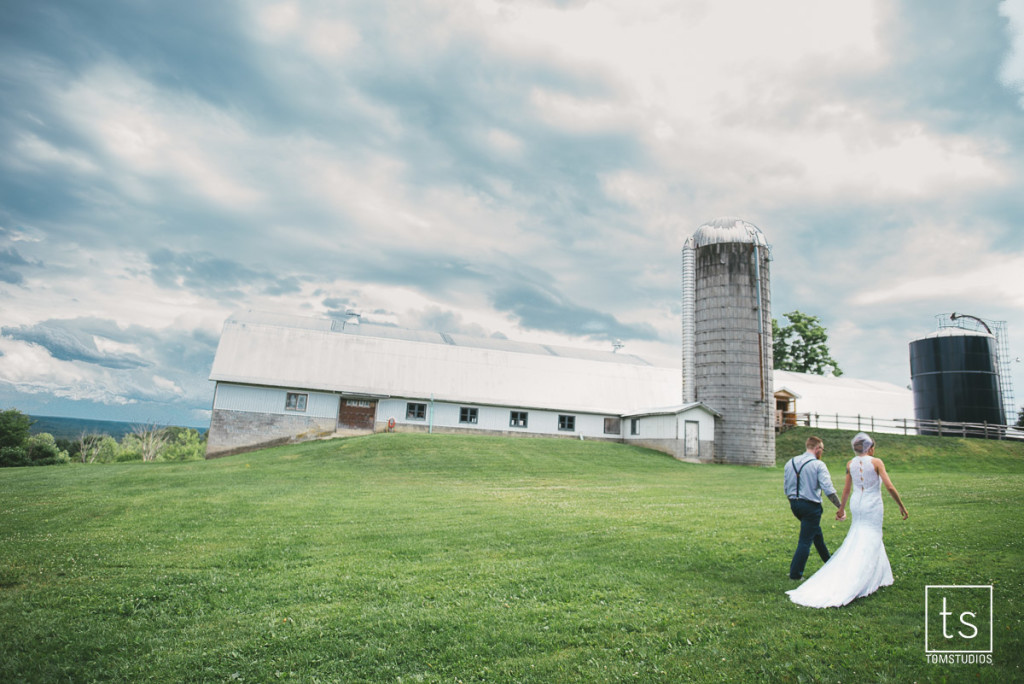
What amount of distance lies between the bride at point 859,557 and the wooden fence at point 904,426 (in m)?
40.4

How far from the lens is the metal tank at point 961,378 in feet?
145

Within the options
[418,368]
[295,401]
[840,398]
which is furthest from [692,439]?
[295,401]

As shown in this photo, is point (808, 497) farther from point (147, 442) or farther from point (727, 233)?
point (147, 442)

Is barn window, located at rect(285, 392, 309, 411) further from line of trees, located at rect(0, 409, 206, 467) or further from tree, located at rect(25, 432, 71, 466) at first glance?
tree, located at rect(25, 432, 71, 466)

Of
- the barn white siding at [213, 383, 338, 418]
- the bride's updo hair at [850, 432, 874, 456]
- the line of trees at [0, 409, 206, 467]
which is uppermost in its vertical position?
the barn white siding at [213, 383, 338, 418]

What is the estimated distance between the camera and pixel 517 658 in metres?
6.64

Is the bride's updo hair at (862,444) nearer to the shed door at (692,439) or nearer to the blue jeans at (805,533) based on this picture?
the blue jeans at (805,533)

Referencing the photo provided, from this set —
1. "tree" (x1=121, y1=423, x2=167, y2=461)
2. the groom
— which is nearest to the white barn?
"tree" (x1=121, y1=423, x2=167, y2=461)

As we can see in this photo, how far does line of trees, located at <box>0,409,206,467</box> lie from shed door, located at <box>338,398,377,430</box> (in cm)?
943

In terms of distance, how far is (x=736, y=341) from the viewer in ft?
124

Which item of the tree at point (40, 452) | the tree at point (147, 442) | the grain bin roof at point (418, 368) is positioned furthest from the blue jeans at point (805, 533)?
the tree at point (147, 442)

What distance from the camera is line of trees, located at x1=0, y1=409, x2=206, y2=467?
143 feet

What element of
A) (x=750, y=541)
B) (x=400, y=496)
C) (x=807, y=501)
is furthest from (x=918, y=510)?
(x=400, y=496)

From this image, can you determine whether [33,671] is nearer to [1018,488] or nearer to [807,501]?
[807,501]
